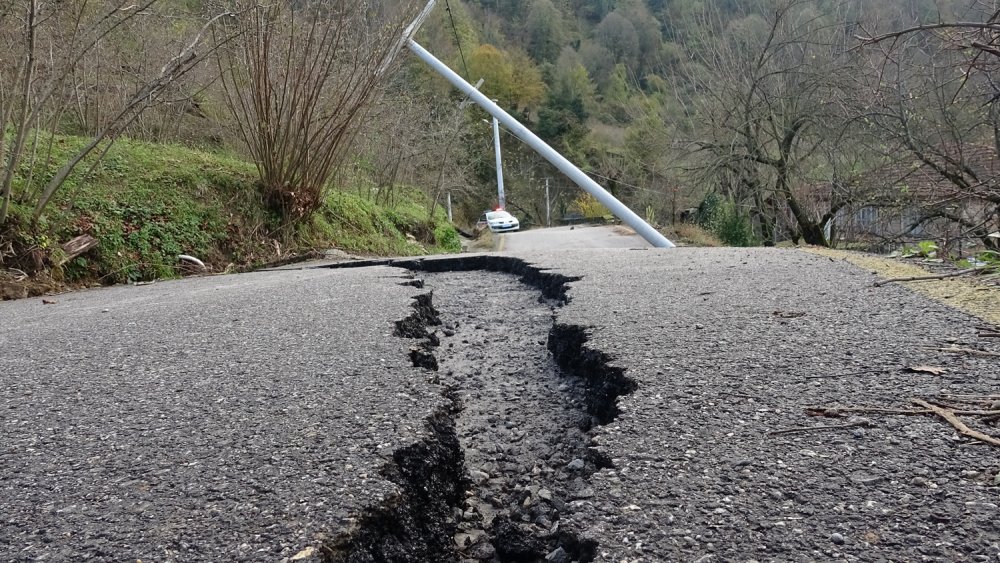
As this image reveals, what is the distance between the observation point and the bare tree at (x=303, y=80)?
325 inches

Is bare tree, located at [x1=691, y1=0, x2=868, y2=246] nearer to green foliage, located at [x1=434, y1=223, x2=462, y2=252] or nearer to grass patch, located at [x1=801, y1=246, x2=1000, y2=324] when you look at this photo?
green foliage, located at [x1=434, y1=223, x2=462, y2=252]

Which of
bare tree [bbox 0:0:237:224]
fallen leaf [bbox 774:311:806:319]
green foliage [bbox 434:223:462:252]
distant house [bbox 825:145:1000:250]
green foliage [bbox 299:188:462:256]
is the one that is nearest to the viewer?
fallen leaf [bbox 774:311:806:319]

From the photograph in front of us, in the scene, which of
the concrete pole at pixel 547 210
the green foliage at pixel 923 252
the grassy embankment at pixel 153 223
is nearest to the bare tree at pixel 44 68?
the grassy embankment at pixel 153 223

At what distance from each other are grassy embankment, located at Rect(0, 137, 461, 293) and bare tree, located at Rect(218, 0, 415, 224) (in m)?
0.51

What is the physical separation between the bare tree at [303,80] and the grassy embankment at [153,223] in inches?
20.2

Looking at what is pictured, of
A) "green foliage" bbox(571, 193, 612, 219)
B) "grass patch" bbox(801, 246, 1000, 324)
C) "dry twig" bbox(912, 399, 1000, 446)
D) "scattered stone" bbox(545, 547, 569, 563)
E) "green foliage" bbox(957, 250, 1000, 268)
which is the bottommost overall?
"scattered stone" bbox(545, 547, 569, 563)

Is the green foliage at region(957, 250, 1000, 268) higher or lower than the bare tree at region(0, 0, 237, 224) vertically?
lower

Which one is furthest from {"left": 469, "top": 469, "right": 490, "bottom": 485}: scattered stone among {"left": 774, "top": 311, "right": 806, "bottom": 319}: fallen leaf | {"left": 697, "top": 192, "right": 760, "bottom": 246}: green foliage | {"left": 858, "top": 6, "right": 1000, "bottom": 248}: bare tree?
{"left": 697, "top": 192, "right": 760, "bottom": 246}: green foliage

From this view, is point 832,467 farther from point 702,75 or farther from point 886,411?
point 702,75

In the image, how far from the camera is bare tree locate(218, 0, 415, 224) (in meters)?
8.27

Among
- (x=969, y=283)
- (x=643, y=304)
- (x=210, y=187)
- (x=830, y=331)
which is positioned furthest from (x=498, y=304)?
(x=210, y=187)

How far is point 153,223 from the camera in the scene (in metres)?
7.69

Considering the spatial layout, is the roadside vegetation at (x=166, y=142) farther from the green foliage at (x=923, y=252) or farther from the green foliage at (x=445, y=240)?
the green foliage at (x=923, y=252)

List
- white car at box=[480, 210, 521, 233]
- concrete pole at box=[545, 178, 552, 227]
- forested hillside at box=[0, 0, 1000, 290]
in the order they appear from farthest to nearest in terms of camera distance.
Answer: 1. concrete pole at box=[545, 178, 552, 227]
2. white car at box=[480, 210, 521, 233]
3. forested hillside at box=[0, 0, 1000, 290]
